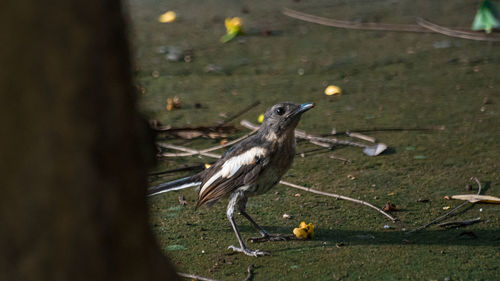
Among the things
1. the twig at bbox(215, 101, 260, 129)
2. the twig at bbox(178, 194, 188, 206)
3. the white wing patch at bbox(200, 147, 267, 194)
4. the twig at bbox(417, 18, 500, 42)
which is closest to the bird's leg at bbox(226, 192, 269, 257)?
the white wing patch at bbox(200, 147, 267, 194)

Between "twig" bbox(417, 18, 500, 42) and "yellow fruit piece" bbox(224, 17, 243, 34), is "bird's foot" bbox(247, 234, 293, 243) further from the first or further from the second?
"twig" bbox(417, 18, 500, 42)

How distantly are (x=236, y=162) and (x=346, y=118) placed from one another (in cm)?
222

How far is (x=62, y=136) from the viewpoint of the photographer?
2.01m

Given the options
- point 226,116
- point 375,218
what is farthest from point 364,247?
point 226,116

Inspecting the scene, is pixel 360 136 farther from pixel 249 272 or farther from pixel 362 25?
pixel 362 25

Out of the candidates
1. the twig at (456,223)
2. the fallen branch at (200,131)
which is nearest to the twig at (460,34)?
the fallen branch at (200,131)

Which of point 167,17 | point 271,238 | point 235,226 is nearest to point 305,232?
point 271,238

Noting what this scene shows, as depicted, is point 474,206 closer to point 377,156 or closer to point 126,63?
point 377,156

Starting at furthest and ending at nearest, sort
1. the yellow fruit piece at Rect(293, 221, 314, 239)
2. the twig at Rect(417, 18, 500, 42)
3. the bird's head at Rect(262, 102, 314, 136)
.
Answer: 1. the twig at Rect(417, 18, 500, 42)
2. the bird's head at Rect(262, 102, 314, 136)
3. the yellow fruit piece at Rect(293, 221, 314, 239)

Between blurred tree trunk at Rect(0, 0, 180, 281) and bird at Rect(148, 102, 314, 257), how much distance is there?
2.04 m

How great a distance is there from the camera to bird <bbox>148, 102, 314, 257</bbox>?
420cm

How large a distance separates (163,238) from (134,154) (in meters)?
2.17

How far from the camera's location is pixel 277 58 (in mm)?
8070

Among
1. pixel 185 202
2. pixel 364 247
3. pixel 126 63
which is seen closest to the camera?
pixel 126 63
